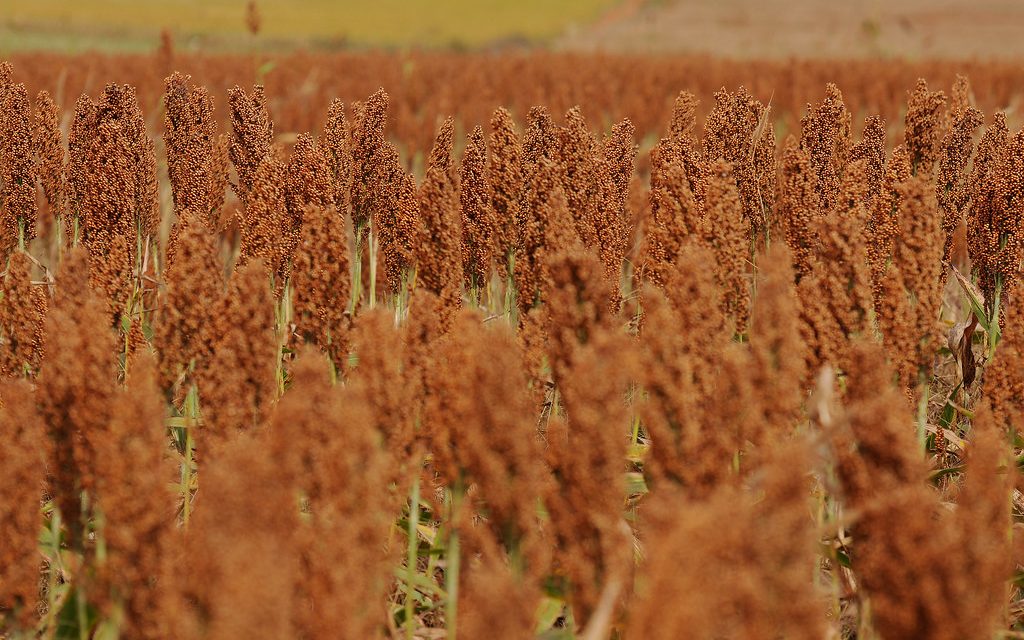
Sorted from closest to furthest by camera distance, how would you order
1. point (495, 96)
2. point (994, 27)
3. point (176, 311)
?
point (176, 311) → point (495, 96) → point (994, 27)

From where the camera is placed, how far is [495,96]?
1627cm

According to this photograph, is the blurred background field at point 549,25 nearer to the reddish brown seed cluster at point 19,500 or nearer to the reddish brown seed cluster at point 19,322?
the reddish brown seed cluster at point 19,322

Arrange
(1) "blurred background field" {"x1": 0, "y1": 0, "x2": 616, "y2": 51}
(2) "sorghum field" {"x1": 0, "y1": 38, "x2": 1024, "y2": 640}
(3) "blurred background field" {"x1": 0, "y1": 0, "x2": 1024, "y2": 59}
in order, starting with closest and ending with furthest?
1. (2) "sorghum field" {"x1": 0, "y1": 38, "x2": 1024, "y2": 640}
2. (3) "blurred background field" {"x1": 0, "y1": 0, "x2": 1024, "y2": 59}
3. (1) "blurred background field" {"x1": 0, "y1": 0, "x2": 616, "y2": 51}

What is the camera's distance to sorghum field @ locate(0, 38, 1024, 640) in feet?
4.21

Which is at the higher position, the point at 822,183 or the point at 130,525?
the point at 822,183

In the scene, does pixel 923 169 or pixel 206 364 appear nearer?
pixel 206 364

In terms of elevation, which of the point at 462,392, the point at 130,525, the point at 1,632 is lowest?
the point at 1,632

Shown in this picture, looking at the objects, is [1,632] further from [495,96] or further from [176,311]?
[495,96]

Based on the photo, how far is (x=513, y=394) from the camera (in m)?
1.46

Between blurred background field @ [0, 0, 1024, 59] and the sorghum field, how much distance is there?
35248 mm

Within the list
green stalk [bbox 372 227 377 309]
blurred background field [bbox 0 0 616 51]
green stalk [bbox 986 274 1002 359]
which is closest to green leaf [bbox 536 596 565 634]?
green stalk [bbox 372 227 377 309]

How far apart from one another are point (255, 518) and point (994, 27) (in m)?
50.0

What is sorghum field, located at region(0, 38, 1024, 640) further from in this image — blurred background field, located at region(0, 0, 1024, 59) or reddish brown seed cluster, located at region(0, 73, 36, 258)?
blurred background field, located at region(0, 0, 1024, 59)

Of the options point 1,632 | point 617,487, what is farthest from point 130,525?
point 1,632
